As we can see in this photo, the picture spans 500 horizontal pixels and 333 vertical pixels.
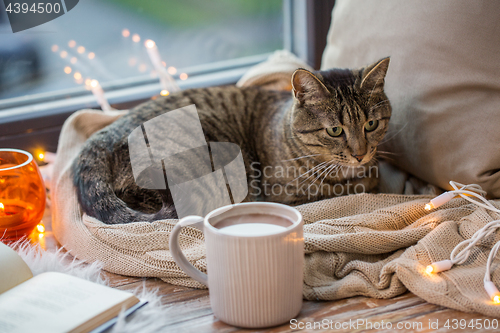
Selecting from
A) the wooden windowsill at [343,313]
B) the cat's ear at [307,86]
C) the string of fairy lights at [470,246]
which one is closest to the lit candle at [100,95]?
the cat's ear at [307,86]

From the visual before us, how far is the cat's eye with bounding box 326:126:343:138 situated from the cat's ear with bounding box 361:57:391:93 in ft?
0.43

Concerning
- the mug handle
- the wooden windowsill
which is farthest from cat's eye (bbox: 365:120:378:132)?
the mug handle

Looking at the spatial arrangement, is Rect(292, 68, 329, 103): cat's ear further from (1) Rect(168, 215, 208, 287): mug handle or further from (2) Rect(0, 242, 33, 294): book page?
(2) Rect(0, 242, 33, 294): book page

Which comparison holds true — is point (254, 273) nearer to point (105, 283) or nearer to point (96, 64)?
point (105, 283)

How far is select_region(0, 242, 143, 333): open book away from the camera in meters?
0.70

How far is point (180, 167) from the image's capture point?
1.13 m

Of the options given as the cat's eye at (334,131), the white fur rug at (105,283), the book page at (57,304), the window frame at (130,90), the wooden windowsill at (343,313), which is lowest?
the wooden windowsill at (343,313)

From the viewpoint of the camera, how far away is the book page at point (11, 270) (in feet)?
2.62

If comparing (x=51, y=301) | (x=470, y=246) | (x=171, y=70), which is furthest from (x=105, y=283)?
(x=171, y=70)

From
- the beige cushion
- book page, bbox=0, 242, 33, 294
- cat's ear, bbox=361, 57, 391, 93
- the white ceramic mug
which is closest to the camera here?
the white ceramic mug

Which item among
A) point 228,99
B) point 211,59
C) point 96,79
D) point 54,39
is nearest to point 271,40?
point 211,59

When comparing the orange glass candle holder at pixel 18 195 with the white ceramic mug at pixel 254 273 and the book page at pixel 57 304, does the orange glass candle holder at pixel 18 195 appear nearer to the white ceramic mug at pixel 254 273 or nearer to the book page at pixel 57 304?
the book page at pixel 57 304

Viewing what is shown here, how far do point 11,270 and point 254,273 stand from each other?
1.63ft

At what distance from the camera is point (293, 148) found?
1280 millimetres
